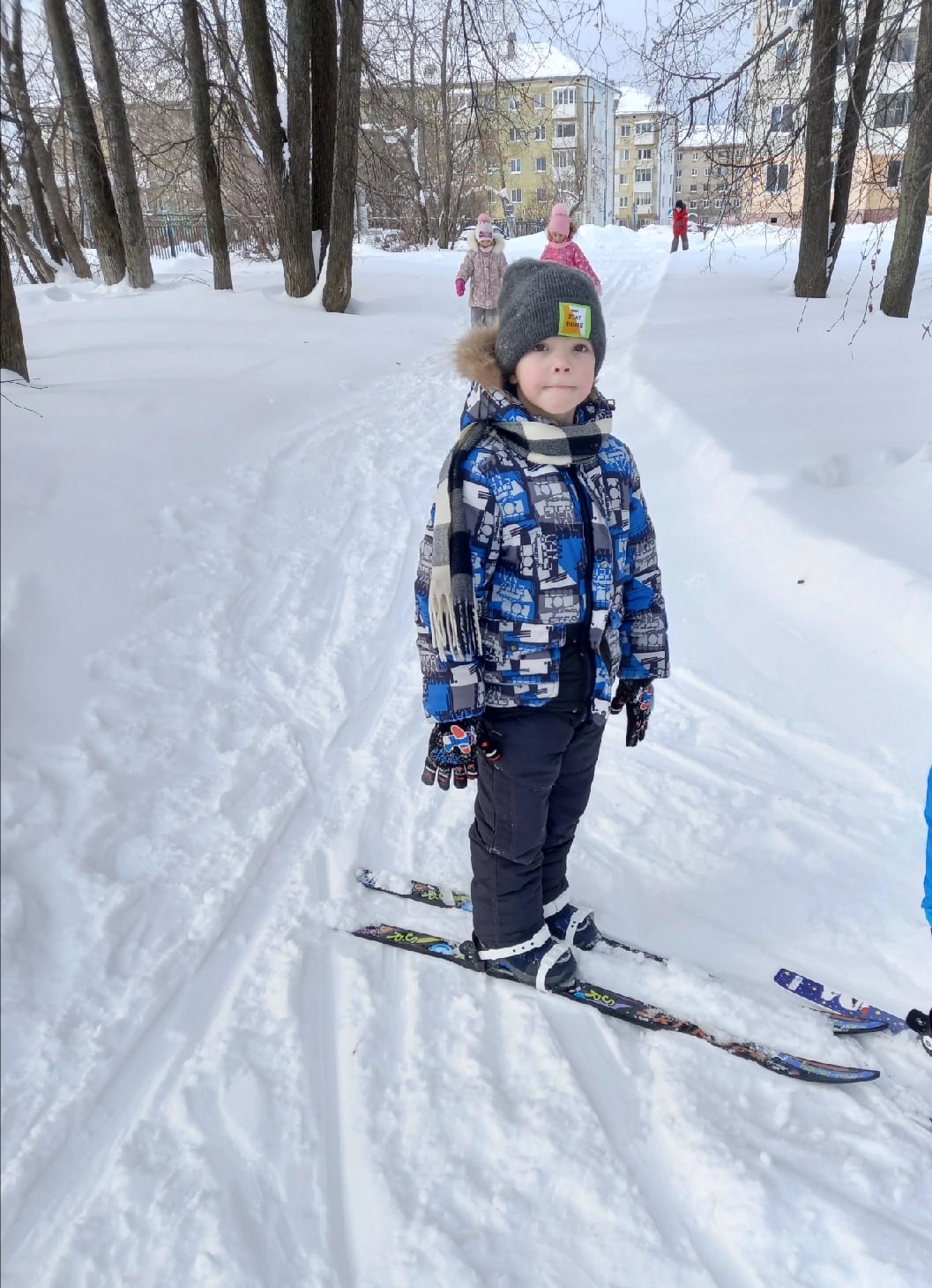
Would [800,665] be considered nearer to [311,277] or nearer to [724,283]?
[311,277]

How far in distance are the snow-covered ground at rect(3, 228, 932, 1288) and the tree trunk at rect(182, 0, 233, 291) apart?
833cm

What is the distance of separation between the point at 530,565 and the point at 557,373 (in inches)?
18.1

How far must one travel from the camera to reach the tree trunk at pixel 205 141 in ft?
35.5

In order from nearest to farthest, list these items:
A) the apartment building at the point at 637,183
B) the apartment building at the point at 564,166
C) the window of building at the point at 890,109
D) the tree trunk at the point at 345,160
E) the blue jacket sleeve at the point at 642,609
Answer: the blue jacket sleeve at the point at 642,609 < the window of building at the point at 890,109 < the tree trunk at the point at 345,160 < the apartment building at the point at 564,166 < the apartment building at the point at 637,183

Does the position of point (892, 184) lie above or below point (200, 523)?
above

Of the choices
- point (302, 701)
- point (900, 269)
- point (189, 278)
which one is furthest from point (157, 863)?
point (189, 278)

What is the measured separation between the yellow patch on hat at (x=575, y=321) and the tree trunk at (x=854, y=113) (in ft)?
13.6

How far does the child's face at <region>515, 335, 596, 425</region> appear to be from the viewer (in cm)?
195

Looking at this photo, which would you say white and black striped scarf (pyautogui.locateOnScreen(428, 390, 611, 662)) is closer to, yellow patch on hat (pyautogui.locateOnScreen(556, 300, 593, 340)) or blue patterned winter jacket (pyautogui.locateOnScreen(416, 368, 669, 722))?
blue patterned winter jacket (pyautogui.locateOnScreen(416, 368, 669, 722))

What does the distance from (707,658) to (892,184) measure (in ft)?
14.1

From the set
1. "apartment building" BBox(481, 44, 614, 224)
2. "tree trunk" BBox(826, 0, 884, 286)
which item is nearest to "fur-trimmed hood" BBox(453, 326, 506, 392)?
"tree trunk" BBox(826, 0, 884, 286)

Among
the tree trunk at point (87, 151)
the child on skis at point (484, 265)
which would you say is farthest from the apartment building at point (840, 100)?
the tree trunk at point (87, 151)

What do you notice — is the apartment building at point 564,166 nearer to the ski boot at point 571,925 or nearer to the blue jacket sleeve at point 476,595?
the blue jacket sleeve at point 476,595

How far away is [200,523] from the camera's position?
4168 millimetres
